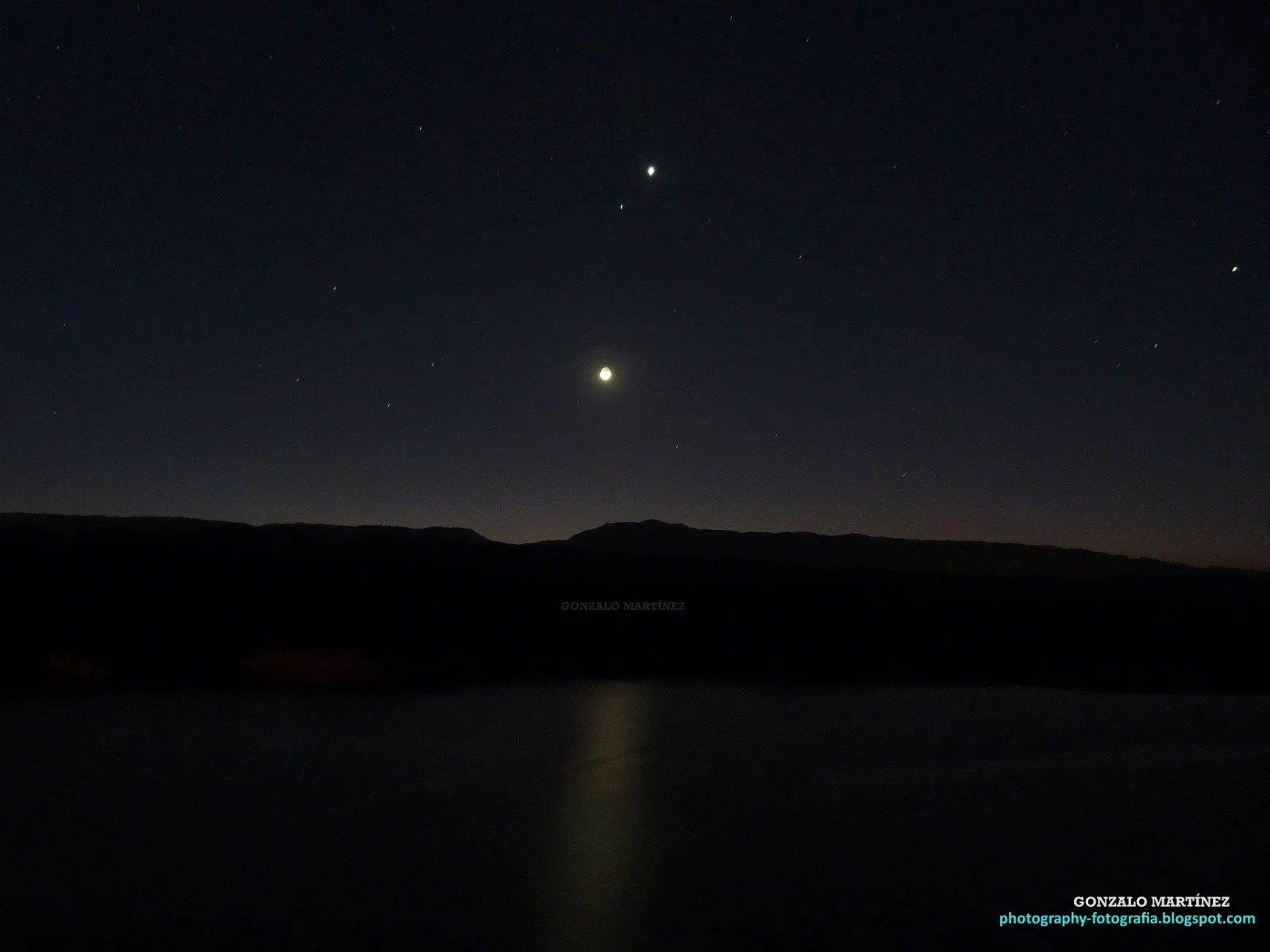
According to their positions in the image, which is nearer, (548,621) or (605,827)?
(605,827)

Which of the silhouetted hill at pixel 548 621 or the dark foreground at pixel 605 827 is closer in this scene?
the dark foreground at pixel 605 827

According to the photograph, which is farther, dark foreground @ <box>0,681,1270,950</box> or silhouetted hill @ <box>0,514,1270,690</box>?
silhouetted hill @ <box>0,514,1270,690</box>

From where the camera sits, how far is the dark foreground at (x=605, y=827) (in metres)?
5.11

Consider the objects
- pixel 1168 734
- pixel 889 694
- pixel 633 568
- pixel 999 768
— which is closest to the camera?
pixel 999 768

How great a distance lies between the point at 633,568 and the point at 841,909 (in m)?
28.5

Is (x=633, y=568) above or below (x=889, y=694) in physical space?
above

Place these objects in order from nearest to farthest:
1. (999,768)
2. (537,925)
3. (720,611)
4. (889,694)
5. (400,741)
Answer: (537,925) → (999,768) → (400,741) → (889,694) → (720,611)

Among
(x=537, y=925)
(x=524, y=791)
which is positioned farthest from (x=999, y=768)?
(x=537, y=925)

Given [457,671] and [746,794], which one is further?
[457,671]

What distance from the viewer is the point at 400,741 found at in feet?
34.7

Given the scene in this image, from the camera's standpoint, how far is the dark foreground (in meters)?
5.11

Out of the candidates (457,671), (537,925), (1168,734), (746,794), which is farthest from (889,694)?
(537,925)

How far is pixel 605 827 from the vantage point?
7062 mm

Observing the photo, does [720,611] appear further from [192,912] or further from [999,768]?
[192,912]
